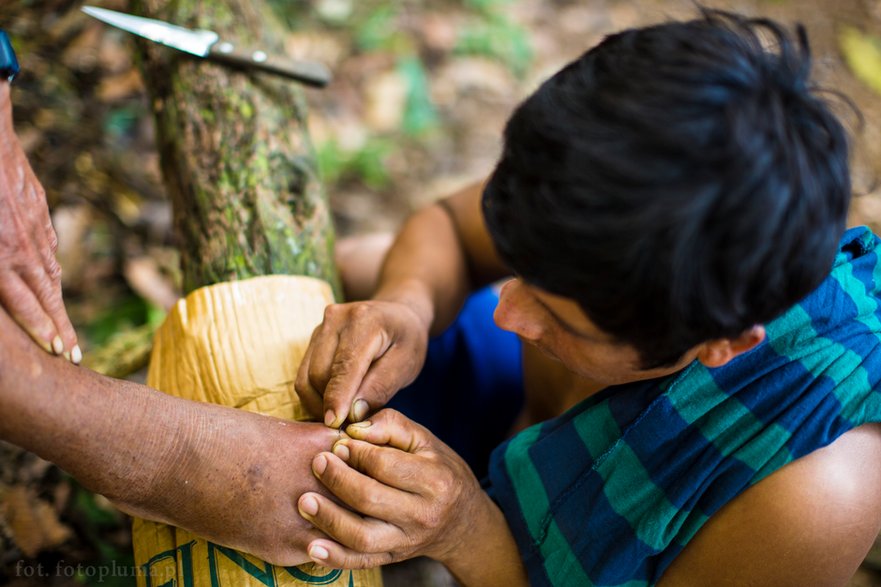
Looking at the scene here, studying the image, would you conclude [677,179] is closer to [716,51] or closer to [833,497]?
[716,51]

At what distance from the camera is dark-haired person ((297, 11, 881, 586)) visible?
86 centimetres

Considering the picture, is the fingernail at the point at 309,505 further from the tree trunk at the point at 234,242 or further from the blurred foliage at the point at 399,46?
the blurred foliage at the point at 399,46

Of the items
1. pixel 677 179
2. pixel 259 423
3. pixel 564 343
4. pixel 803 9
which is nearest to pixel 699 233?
pixel 677 179

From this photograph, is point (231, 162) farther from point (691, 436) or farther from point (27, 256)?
point (691, 436)

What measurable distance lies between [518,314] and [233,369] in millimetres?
562

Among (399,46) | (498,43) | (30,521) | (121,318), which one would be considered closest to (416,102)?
(399,46)

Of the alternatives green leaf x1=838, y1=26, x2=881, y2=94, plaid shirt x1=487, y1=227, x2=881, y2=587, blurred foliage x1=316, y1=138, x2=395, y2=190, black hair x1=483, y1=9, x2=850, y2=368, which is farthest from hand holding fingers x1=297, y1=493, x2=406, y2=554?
green leaf x1=838, y1=26, x2=881, y2=94

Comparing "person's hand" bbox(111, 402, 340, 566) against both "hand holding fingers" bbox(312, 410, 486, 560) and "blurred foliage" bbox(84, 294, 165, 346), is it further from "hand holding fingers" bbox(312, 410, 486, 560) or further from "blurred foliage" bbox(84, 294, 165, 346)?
"blurred foliage" bbox(84, 294, 165, 346)

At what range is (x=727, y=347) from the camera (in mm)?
1051

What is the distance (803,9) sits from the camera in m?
3.65

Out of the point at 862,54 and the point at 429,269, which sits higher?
the point at 862,54

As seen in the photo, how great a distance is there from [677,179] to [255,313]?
0.87 meters

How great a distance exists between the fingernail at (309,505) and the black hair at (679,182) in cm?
52

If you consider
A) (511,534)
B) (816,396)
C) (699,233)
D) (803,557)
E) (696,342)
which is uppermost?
(699,233)
